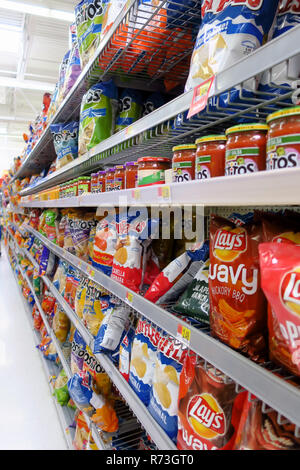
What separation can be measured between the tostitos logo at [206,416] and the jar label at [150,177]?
2.13 feet

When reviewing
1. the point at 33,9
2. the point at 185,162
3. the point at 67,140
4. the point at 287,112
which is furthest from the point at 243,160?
the point at 33,9

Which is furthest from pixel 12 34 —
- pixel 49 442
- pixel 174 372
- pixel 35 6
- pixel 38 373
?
pixel 174 372

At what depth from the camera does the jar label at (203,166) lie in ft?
2.73

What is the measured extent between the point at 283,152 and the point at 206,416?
2.06ft

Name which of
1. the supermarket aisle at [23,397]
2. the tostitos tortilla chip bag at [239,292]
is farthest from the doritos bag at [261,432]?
the supermarket aisle at [23,397]

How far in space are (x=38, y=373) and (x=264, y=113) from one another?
295cm

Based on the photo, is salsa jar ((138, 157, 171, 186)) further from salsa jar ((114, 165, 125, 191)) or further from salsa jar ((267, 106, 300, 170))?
salsa jar ((267, 106, 300, 170))

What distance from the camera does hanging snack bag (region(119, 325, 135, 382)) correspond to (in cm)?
136

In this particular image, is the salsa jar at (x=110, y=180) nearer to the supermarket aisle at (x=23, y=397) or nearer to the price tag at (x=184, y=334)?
the price tag at (x=184, y=334)

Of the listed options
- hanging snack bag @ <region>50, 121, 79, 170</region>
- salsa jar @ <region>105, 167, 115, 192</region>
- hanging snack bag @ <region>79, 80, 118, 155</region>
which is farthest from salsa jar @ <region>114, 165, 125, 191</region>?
hanging snack bag @ <region>50, 121, 79, 170</region>

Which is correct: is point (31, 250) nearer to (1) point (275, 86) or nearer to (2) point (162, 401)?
(2) point (162, 401)

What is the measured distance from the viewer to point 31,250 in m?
4.47

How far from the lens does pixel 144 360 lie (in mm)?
1232

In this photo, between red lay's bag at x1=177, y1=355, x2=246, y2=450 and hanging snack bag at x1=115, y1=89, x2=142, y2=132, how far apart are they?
4.15 ft
